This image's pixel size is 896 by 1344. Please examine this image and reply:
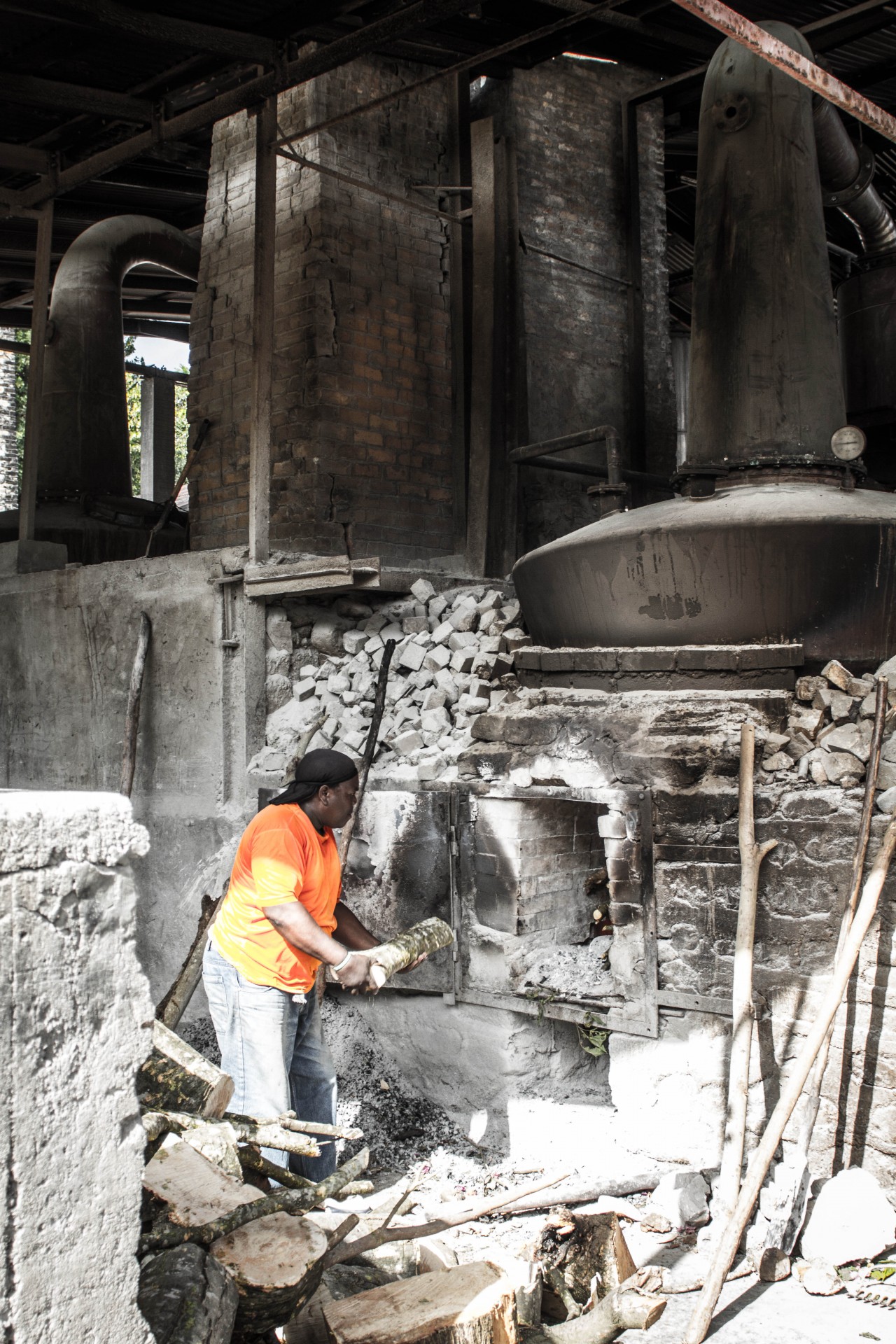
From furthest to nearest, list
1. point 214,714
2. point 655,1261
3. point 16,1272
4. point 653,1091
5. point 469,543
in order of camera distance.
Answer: point 469,543 < point 214,714 < point 653,1091 < point 655,1261 < point 16,1272

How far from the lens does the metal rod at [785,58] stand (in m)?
3.05

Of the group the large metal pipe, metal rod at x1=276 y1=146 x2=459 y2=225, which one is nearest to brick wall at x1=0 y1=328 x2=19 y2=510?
metal rod at x1=276 y1=146 x2=459 y2=225

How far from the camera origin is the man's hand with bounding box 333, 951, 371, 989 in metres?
3.42

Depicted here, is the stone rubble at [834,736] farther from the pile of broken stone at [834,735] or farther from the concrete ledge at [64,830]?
the concrete ledge at [64,830]

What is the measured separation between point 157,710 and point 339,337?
7.56 feet

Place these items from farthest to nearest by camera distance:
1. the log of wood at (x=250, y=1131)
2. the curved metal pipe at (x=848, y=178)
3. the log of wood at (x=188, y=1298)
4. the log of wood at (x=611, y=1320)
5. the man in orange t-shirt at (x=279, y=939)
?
the curved metal pipe at (x=848, y=178) → the man in orange t-shirt at (x=279, y=939) → the log of wood at (x=611, y=1320) → the log of wood at (x=250, y=1131) → the log of wood at (x=188, y=1298)

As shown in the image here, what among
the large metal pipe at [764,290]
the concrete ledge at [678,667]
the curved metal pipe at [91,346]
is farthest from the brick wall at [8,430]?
the large metal pipe at [764,290]

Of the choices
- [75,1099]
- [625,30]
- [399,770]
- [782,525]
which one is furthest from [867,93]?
[75,1099]

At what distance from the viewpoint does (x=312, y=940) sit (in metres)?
3.45

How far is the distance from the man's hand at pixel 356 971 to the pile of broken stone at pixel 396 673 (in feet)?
5.19

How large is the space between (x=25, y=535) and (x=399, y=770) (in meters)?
3.58

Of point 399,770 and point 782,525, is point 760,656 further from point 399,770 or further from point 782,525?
point 399,770

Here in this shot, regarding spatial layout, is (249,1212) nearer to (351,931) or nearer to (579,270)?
(351,931)

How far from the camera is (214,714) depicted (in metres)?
6.00
